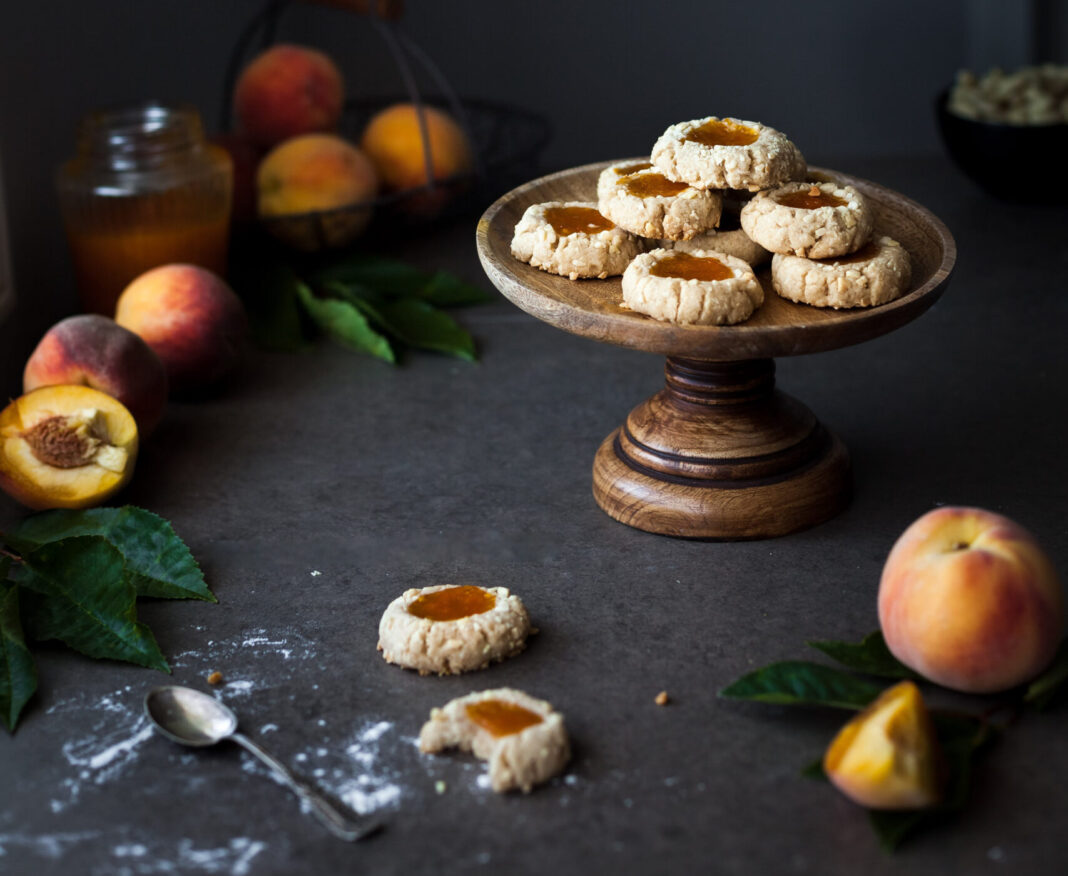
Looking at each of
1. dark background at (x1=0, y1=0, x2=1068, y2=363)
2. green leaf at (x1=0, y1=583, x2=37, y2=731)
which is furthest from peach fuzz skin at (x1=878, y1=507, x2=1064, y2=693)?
dark background at (x1=0, y1=0, x2=1068, y2=363)

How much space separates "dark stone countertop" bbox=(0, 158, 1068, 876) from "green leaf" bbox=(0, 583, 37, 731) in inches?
0.7

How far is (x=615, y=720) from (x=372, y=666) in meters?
0.19

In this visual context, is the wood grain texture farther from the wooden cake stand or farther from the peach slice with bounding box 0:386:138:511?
the peach slice with bounding box 0:386:138:511

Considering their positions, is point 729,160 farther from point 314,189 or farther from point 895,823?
point 314,189

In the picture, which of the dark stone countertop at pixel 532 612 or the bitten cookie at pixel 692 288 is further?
the bitten cookie at pixel 692 288

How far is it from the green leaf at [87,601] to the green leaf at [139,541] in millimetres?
20

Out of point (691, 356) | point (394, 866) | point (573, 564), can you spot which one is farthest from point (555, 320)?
point (394, 866)

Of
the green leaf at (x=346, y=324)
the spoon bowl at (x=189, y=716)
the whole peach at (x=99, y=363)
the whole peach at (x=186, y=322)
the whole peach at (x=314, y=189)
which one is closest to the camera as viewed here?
the spoon bowl at (x=189, y=716)

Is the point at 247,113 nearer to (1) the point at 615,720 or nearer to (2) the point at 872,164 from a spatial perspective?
(2) the point at 872,164

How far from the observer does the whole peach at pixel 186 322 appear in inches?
54.0

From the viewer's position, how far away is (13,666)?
915 millimetres

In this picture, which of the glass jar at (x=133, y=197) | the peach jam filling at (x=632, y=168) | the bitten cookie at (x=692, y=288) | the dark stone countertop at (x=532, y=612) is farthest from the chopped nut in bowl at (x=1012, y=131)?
the glass jar at (x=133, y=197)

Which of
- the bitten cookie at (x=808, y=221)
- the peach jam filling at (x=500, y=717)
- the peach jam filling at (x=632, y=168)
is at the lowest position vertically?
the peach jam filling at (x=500, y=717)

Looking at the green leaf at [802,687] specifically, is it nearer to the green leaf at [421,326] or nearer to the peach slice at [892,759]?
the peach slice at [892,759]
